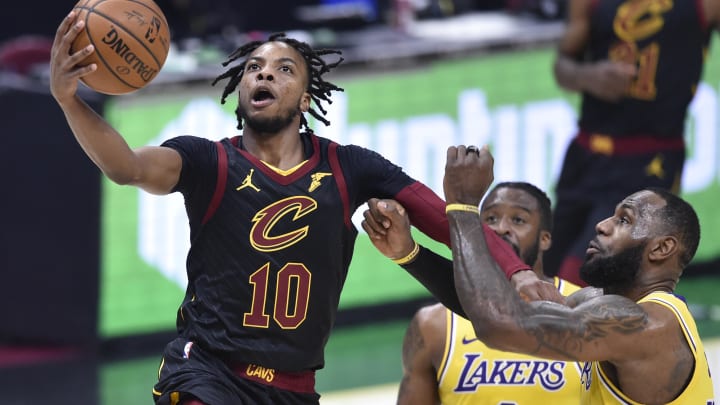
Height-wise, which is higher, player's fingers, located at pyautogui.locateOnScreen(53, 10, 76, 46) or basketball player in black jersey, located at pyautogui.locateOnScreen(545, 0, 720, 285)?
player's fingers, located at pyautogui.locateOnScreen(53, 10, 76, 46)

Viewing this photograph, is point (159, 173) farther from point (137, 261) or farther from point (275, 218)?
point (137, 261)

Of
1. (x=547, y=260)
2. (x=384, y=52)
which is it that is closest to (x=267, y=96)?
(x=547, y=260)

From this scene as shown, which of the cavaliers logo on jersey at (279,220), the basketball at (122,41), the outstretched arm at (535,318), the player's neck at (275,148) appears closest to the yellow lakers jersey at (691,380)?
the outstretched arm at (535,318)

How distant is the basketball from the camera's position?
4992mm

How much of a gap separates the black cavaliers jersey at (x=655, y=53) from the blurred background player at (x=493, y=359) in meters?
2.04

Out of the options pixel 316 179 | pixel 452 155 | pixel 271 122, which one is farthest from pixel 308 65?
pixel 452 155

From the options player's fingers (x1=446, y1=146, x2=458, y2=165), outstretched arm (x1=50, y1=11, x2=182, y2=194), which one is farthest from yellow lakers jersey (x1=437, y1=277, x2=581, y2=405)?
outstretched arm (x1=50, y1=11, x2=182, y2=194)

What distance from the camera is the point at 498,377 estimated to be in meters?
6.22

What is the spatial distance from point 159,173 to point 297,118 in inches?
25.2

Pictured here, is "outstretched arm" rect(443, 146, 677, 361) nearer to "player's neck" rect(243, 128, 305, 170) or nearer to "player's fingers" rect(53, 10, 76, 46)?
"player's neck" rect(243, 128, 305, 170)

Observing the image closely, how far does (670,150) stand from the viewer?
8.62 meters

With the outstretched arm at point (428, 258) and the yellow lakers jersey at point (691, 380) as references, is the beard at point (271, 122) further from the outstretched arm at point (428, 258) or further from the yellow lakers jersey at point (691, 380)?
the yellow lakers jersey at point (691, 380)

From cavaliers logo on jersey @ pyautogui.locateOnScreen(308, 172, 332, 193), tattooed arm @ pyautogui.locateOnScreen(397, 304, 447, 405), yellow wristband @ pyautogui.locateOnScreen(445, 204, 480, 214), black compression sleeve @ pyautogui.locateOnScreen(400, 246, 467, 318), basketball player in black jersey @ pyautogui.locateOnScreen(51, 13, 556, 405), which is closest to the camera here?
yellow wristband @ pyautogui.locateOnScreen(445, 204, 480, 214)

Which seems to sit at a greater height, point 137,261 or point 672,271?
point 672,271
